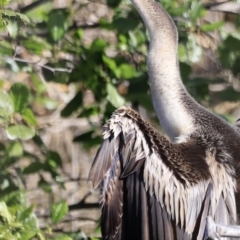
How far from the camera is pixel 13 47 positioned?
3756mm

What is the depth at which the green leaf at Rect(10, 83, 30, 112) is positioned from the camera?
3.34m

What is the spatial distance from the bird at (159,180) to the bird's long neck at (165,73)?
0.52 feet

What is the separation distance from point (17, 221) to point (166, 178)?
0.55 m

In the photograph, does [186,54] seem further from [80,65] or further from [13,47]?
[13,47]

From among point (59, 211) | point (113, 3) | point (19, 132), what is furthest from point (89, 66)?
point (59, 211)

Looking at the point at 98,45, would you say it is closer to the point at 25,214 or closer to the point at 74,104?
the point at 74,104

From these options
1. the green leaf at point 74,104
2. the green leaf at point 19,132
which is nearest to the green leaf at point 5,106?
the green leaf at point 19,132

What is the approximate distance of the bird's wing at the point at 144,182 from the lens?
301 centimetres

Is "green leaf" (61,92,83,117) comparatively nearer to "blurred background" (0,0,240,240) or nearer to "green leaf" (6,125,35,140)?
"blurred background" (0,0,240,240)

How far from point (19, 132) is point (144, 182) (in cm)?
56

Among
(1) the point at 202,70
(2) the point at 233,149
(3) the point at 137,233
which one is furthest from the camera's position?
(1) the point at 202,70

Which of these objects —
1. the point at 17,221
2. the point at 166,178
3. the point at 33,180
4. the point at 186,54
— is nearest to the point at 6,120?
the point at 17,221

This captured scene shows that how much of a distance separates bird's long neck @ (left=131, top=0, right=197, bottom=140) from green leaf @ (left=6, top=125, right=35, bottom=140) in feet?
1.69

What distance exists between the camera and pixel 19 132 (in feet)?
10.8
